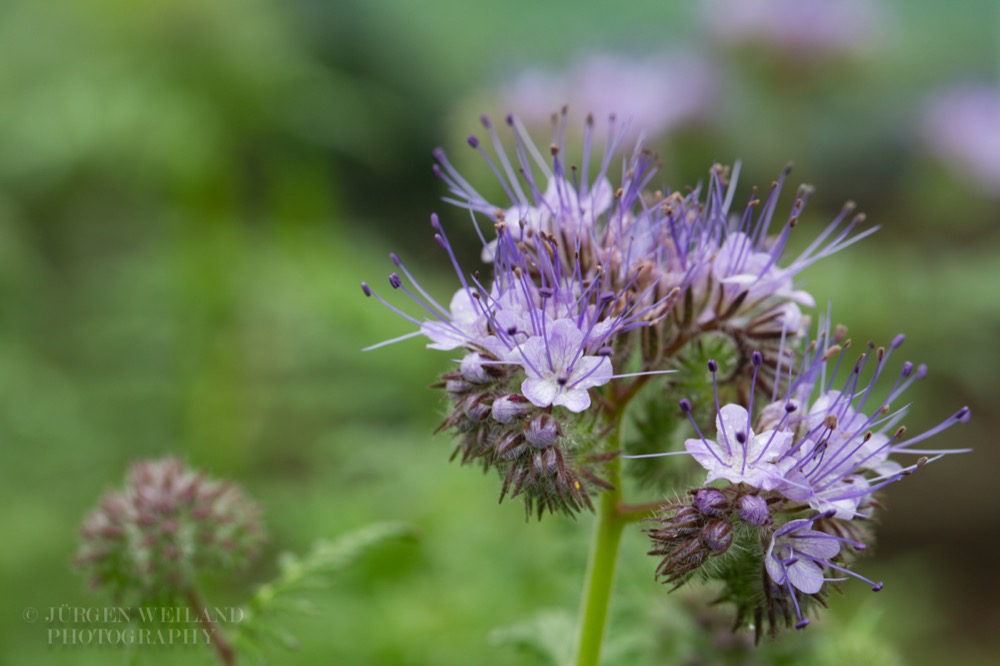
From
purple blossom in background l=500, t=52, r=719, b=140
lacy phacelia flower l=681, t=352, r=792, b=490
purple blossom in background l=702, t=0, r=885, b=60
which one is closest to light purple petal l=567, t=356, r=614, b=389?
lacy phacelia flower l=681, t=352, r=792, b=490

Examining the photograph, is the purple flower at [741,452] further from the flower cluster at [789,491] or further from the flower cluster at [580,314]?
the flower cluster at [580,314]

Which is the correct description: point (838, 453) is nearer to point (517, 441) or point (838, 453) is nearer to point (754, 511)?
point (754, 511)

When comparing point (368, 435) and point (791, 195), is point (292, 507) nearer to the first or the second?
point (368, 435)

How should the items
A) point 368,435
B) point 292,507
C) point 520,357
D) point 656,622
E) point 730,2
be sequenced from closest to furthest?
point 520,357
point 656,622
point 292,507
point 368,435
point 730,2

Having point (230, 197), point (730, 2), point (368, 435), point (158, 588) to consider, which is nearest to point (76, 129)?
point (230, 197)

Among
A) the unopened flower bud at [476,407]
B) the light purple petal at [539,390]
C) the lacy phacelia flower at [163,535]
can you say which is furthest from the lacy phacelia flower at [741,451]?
the lacy phacelia flower at [163,535]

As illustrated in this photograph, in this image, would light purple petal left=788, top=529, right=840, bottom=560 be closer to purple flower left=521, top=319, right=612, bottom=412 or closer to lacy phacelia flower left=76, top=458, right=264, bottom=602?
purple flower left=521, top=319, right=612, bottom=412
